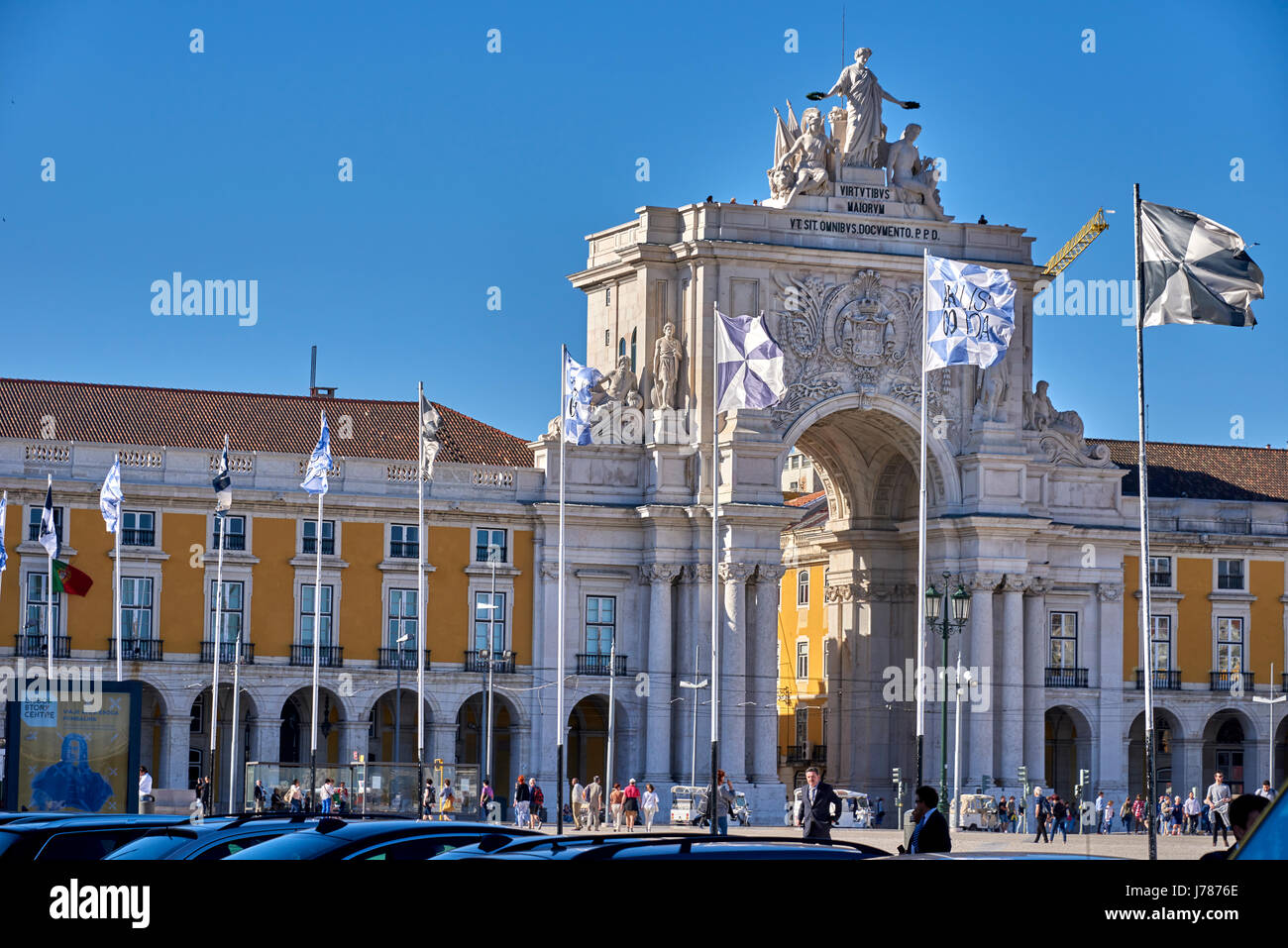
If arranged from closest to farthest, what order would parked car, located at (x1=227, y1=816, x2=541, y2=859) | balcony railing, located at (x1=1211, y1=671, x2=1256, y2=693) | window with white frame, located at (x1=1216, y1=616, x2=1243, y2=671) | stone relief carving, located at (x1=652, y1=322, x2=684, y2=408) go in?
parked car, located at (x1=227, y1=816, x2=541, y2=859)
stone relief carving, located at (x1=652, y1=322, x2=684, y2=408)
balcony railing, located at (x1=1211, y1=671, x2=1256, y2=693)
window with white frame, located at (x1=1216, y1=616, x2=1243, y2=671)

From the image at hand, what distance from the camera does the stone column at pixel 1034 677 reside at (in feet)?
227

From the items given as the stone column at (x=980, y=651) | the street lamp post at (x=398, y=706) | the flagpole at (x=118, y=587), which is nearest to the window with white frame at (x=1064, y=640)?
the stone column at (x=980, y=651)

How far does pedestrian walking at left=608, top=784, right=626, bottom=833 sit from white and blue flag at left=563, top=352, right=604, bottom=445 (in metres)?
9.85

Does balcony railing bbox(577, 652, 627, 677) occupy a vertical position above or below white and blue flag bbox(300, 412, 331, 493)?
below

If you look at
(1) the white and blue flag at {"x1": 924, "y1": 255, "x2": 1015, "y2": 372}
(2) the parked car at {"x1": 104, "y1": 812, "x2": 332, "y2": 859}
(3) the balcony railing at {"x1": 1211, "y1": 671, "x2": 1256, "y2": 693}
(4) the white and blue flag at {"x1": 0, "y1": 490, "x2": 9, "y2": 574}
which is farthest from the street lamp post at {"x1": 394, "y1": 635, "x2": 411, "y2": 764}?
(2) the parked car at {"x1": 104, "y1": 812, "x2": 332, "y2": 859}

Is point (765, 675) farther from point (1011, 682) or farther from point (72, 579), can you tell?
point (72, 579)

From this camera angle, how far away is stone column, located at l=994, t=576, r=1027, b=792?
68.4 metres

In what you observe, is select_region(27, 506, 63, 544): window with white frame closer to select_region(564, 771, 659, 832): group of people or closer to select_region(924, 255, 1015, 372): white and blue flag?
select_region(564, 771, 659, 832): group of people

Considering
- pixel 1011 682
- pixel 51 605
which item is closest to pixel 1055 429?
pixel 1011 682

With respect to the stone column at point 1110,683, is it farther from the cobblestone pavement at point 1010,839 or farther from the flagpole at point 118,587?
the flagpole at point 118,587

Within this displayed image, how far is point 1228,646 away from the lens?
7562 centimetres
